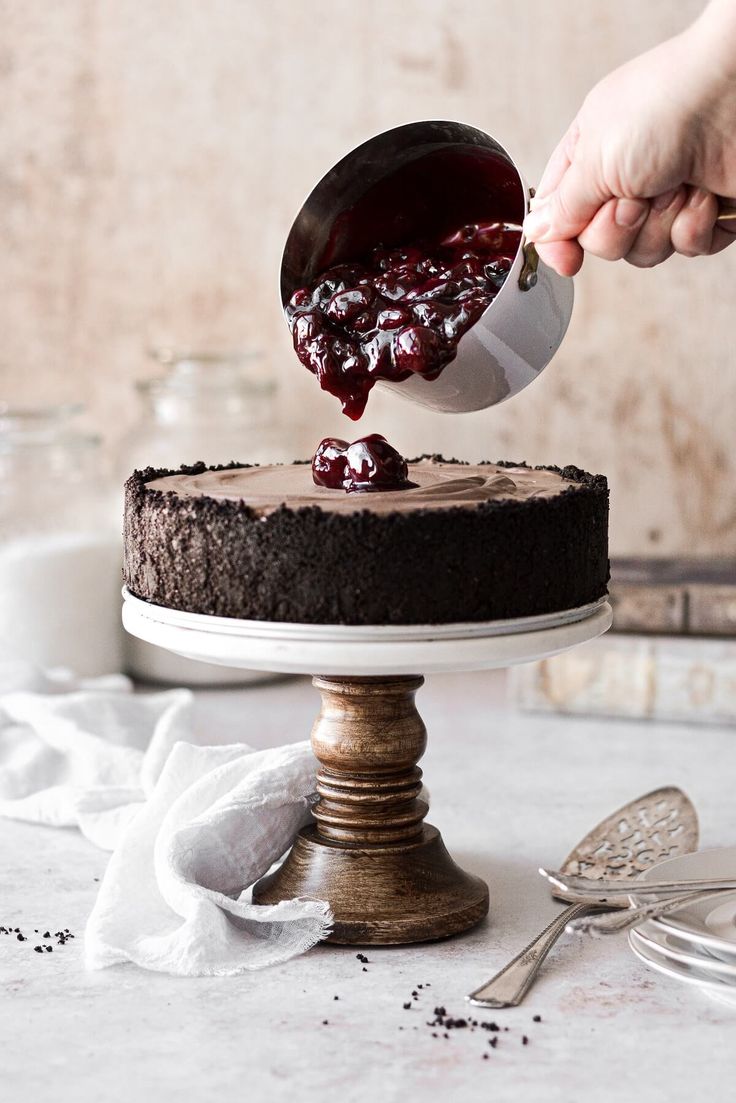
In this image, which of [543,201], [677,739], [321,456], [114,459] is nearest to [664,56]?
[543,201]

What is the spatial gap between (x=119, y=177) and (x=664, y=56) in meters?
1.51

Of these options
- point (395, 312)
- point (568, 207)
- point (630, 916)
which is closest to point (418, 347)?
point (395, 312)

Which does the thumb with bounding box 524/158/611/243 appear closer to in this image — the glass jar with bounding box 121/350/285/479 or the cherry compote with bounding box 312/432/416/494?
the cherry compote with bounding box 312/432/416/494

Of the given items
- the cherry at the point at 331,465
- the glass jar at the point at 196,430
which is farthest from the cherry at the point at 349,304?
the glass jar at the point at 196,430

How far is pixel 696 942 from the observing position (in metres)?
1.08

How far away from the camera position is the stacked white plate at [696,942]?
106 centimetres

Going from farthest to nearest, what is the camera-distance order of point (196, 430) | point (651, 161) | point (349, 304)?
point (196, 430), point (349, 304), point (651, 161)

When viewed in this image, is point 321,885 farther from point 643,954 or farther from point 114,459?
point 114,459

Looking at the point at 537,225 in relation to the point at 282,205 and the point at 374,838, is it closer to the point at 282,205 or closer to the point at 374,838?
the point at 374,838

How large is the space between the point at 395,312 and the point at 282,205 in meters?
1.22

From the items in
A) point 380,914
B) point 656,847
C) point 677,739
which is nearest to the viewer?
point 380,914

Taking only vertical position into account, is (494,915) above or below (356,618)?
below

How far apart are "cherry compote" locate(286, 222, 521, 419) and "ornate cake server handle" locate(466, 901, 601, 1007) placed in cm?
46

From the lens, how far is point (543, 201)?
120cm
